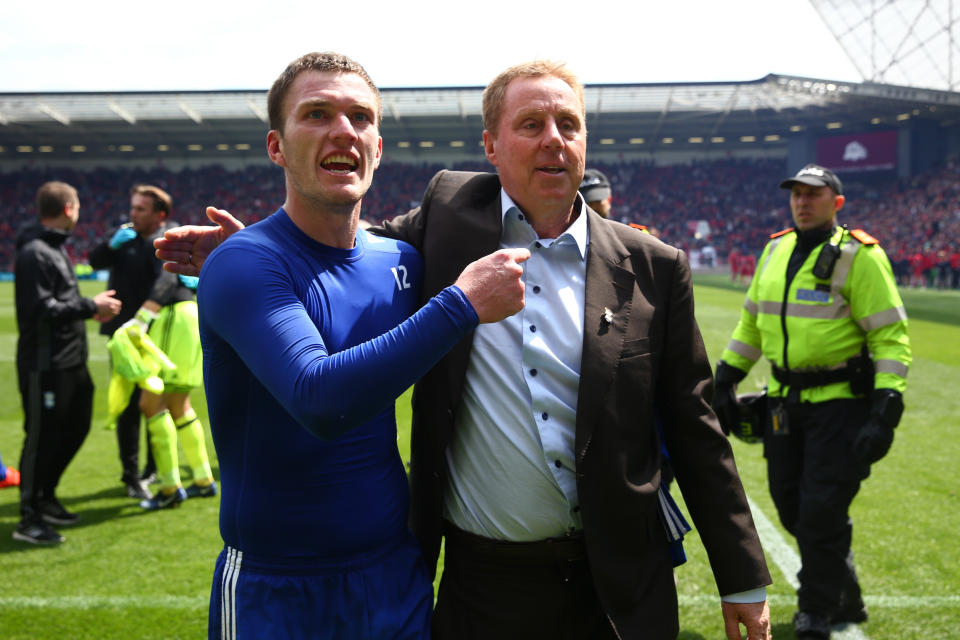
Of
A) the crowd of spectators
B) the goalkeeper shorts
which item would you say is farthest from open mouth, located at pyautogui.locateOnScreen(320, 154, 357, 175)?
the crowd of spectators

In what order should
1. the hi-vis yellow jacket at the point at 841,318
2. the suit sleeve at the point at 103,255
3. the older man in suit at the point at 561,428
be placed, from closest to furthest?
the older man in suit at the point at 561,428 → the hi-vis yellow jacket at the point at 841,318 → the suit sleeve at the point at 103,255

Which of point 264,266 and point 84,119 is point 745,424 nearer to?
point 264,266

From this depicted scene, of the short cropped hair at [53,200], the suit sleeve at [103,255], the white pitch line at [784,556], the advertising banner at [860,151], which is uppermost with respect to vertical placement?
the advertising banner at [860,151]

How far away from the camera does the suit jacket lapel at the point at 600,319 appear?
1964 millimetres

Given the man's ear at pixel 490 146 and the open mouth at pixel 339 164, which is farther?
the man's ear at pixel 490 146

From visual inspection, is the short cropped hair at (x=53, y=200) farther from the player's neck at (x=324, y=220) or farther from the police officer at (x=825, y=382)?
the police officer at (x=825, y=382)

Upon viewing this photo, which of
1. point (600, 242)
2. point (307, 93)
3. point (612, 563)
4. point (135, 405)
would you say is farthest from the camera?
point (135, 405)

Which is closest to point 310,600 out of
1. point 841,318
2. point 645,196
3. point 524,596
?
point 524,596

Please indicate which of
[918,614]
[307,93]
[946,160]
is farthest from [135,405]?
[946,160]

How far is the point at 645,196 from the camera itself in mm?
48688

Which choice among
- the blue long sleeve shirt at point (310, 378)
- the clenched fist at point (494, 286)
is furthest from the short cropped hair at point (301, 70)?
the clenched fist at point (494, 286)

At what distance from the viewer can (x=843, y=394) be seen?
392 centimetres

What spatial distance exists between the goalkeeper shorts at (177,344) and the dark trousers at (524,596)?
4181mm

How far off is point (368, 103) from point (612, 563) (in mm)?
1316
